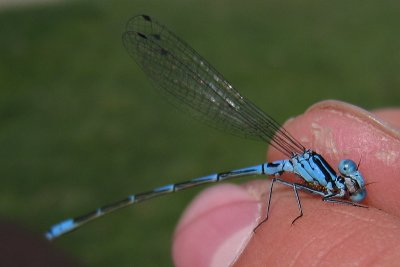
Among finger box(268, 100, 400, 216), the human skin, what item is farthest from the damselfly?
finger box(268, 100, 400, 216)

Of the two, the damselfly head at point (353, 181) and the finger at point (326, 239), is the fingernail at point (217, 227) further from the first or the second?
the damselfly head at point (353, 181)

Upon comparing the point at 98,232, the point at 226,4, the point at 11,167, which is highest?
the point at 226,4

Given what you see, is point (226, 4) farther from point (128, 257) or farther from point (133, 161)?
point (128, 257)

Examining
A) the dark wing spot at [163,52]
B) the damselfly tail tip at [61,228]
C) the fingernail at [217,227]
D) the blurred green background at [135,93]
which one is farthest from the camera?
the blurred green background at [135,93]

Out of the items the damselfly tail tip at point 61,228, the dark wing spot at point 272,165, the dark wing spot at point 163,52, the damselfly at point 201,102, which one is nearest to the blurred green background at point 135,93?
the damselfly tail tip at point 61,228

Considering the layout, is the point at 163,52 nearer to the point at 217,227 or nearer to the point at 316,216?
the point at 217,227

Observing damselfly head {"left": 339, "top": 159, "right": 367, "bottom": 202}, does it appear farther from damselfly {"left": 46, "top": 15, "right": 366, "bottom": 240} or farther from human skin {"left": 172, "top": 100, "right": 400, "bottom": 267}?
A: damselfly {"left": 46, "top": 15, "right": 366, "bottom": 240}

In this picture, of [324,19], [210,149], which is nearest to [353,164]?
[210,149]
